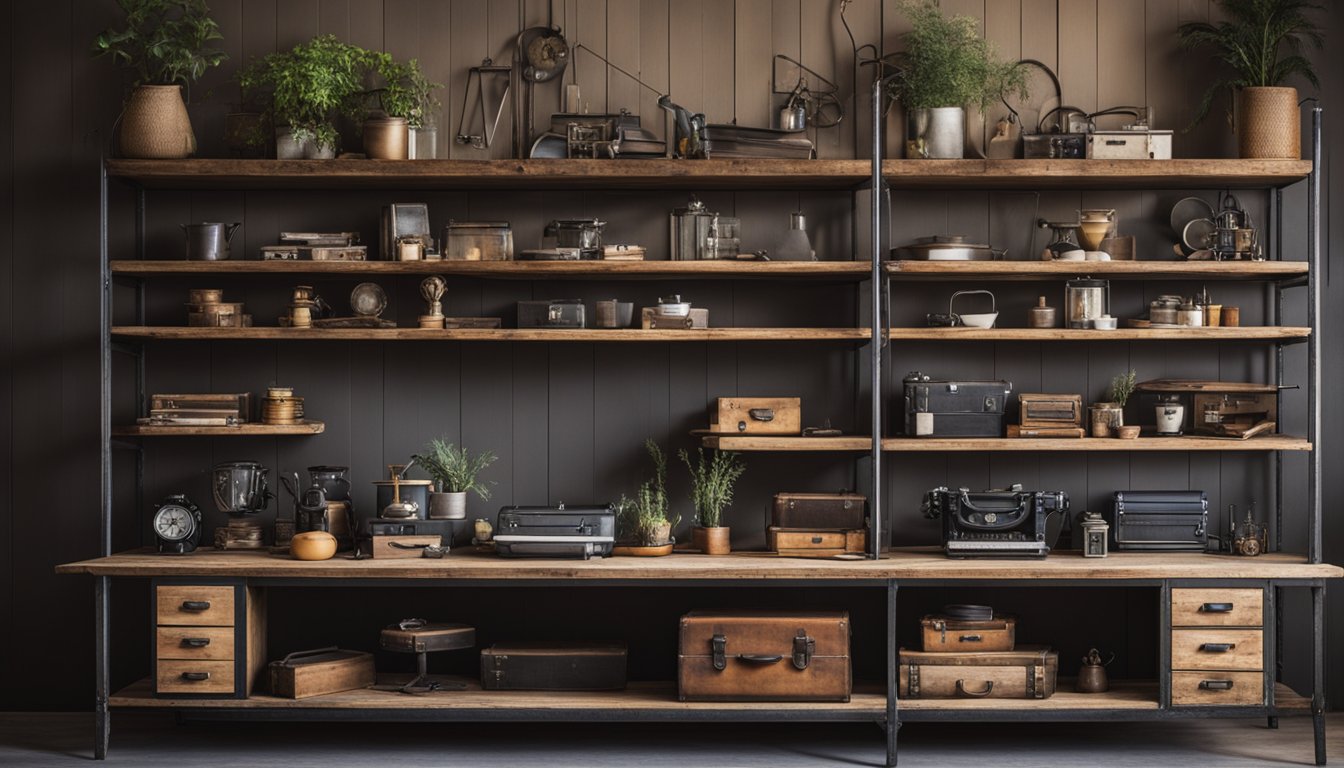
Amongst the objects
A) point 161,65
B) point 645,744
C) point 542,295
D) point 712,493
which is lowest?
point 645,744

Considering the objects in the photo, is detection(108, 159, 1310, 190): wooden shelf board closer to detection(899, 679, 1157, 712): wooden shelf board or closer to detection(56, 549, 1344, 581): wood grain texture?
detection(56, 549, 1344, 581): wood grain texture

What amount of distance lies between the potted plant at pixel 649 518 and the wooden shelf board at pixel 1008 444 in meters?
0.42

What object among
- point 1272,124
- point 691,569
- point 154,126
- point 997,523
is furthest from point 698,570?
point 1272,124

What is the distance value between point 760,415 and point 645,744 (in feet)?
4.86

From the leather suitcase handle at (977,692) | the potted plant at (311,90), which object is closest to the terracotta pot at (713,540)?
the leather suitcase handle at (977,692)

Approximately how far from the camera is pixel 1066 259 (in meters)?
5.28

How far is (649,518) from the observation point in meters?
5.25

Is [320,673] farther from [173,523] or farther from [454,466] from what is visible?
[454,466]

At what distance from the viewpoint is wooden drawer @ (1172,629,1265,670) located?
15.9ft

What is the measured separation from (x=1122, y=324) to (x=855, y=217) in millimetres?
1302

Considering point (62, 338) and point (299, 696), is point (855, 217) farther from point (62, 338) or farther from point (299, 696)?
point (62, 338)

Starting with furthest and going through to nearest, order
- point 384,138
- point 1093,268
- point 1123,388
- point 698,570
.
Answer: point 1123,388 < point 384,138 < point 1093,268 < point 698,570

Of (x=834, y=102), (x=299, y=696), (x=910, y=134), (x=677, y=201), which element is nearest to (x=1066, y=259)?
(x=910, y=134)

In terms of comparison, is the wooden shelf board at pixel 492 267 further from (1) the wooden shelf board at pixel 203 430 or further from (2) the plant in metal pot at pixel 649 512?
(2) the plant in metal pot at pixel 649 512
